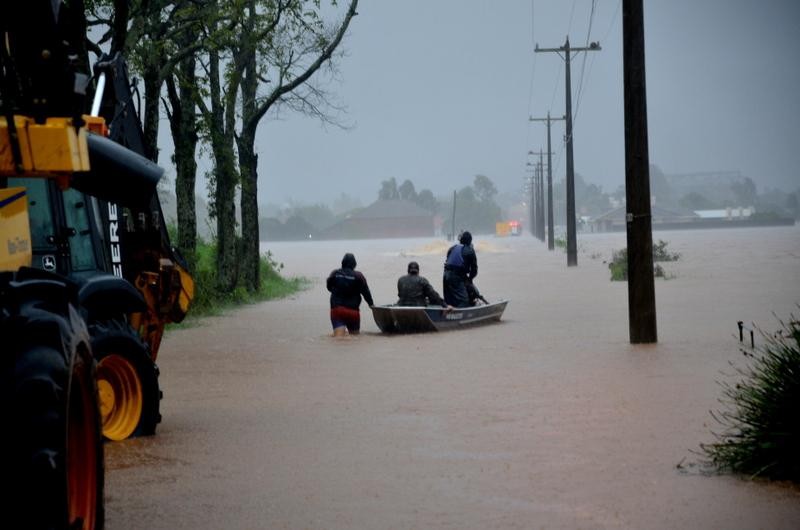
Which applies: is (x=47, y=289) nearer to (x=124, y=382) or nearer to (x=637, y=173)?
(x=124, y=382)

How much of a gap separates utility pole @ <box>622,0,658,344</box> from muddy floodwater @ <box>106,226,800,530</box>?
0.75 meters

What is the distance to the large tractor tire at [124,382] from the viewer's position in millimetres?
11312

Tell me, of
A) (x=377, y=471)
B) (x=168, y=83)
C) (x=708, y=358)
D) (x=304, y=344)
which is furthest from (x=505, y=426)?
(x=168, y=83)

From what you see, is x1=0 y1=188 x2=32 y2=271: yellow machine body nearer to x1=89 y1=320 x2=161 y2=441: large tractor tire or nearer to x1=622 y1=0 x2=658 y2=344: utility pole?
x1=89 y1=320 x2=161 y2=441: large tractor tire

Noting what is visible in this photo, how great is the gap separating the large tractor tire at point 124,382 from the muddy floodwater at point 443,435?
0.23 meters

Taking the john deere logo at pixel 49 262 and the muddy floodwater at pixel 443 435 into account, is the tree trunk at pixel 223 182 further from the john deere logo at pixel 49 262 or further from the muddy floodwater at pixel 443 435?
the john deere logo at pixel 49 262

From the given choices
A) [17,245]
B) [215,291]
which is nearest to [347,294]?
[215,291]

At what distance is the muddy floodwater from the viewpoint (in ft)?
29.8

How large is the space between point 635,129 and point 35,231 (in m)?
11.6

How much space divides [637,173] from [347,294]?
5875mm

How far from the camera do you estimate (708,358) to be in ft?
63.6

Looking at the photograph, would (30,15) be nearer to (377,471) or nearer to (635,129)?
(377,471)

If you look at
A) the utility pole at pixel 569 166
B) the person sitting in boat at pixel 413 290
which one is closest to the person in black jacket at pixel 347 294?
the person sitting in boat at pixel 413 290

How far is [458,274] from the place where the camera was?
26375 mm
